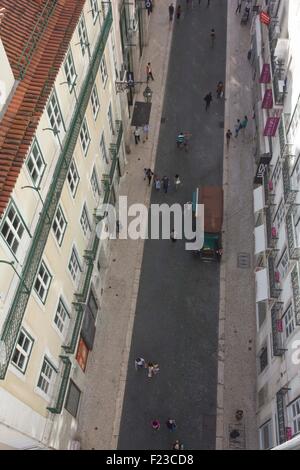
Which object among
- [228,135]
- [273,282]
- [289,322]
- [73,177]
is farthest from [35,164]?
[228,135]

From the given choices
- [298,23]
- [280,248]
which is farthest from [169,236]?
[298,23]

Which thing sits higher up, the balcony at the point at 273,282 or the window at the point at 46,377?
the balcony at the point at 273,282

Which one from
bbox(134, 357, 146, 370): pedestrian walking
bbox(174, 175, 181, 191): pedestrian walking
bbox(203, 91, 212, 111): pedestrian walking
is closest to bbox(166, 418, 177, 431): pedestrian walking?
bbox(134, 357, 146, 370): pedestrian walking

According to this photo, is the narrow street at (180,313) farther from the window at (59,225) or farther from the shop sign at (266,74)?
the window at (59,225)

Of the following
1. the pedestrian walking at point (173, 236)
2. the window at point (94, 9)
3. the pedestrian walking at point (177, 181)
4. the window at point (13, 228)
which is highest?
the pedestrian walking at point (177, 181)

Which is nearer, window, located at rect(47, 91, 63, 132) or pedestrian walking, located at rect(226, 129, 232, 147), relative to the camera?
window, located at rect(47, 91, 63, 132)

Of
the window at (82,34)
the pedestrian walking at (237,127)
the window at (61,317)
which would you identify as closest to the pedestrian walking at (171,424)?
the window at (61,317)

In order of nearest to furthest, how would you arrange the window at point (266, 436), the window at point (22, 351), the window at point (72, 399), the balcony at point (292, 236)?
1. the window at point (22, 351)
2. the balcony at point (292, 236)
3. the window at point (266, 436)
4. the window at point (72, 399)

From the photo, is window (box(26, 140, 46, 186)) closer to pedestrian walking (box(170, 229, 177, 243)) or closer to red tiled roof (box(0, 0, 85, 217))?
red tiled roof (box(0, 0, 85, 217))
